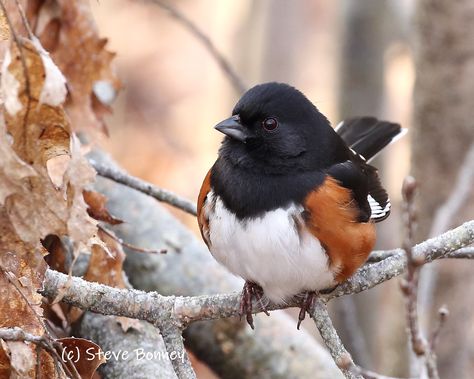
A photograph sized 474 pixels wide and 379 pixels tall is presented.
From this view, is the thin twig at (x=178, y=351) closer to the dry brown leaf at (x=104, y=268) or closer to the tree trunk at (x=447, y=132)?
the dry brown leaf at (x=104, y=268)

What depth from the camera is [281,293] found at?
95.9 inches

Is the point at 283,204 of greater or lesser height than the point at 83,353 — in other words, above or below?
above

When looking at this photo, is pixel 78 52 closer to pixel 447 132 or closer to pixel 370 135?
pixel 370 135

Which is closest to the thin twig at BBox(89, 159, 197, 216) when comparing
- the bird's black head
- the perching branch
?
the bird's black head

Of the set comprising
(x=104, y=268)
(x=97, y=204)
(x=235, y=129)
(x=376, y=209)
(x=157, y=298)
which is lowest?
(x=104, y=268)

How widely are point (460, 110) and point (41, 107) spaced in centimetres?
263

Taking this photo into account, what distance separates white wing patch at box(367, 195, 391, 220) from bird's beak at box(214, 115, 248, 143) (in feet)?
1.52

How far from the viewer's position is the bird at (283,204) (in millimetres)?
2346

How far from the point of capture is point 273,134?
2.59 meters

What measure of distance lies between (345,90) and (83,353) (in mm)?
3314

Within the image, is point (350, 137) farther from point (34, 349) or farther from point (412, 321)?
point (412, 321)

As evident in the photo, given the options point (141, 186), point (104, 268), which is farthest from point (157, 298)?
point (141, 186)

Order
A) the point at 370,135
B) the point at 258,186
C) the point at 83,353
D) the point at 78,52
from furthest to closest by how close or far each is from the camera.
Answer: the point at 370,135
the point at 78,52
the point at 258,186
the point at 83,353

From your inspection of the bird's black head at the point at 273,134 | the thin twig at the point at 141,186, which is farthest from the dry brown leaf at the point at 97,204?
the bird's black head at the point at 273,134
